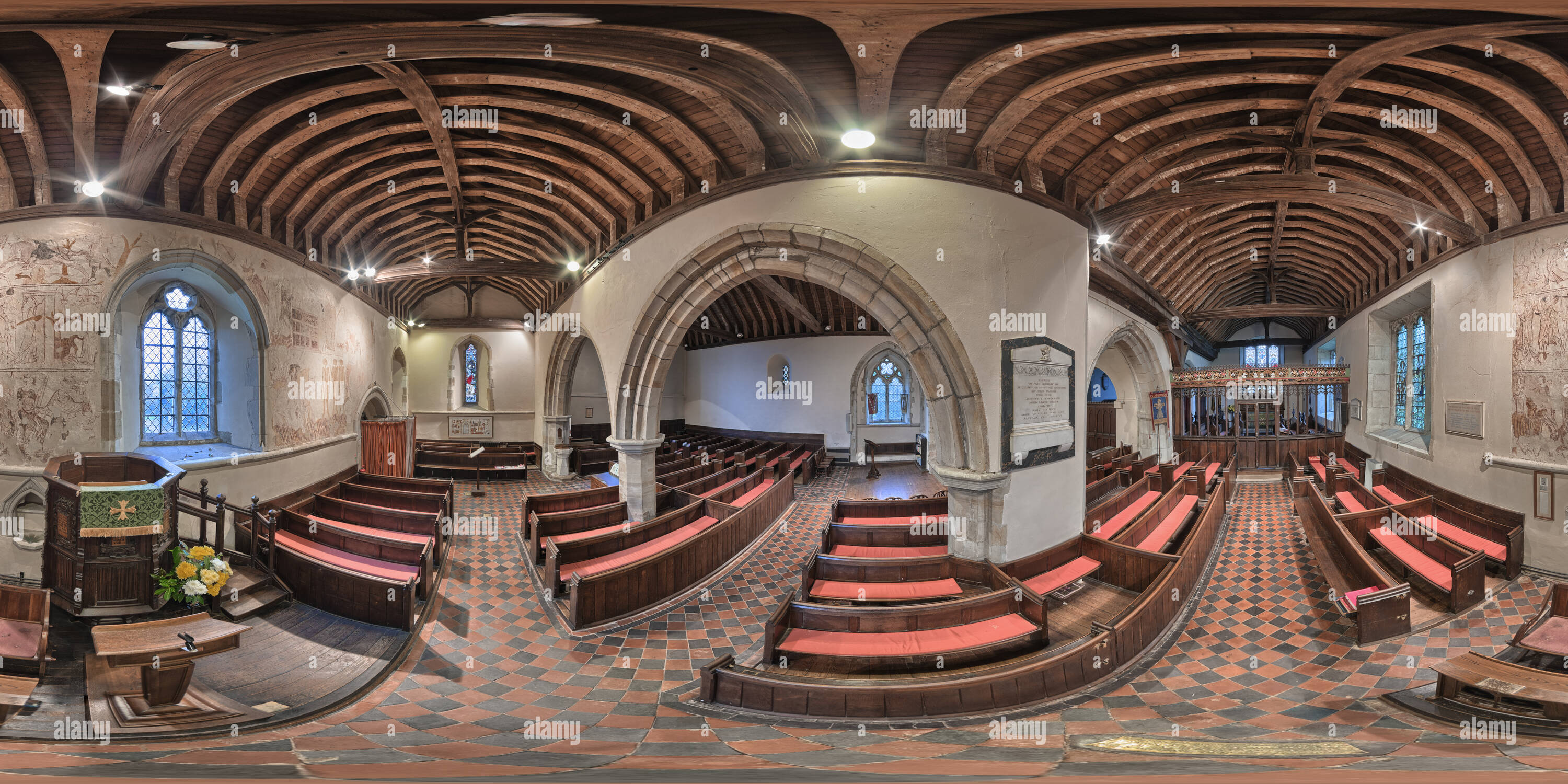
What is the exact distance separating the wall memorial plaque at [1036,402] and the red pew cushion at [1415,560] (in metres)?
3.53

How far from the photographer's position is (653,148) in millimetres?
5906

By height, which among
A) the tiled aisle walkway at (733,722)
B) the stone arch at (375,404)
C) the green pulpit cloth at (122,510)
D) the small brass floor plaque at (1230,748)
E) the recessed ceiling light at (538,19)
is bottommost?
the tiled aisle walkway at (733,722)

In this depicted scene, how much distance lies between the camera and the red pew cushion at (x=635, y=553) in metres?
5.50

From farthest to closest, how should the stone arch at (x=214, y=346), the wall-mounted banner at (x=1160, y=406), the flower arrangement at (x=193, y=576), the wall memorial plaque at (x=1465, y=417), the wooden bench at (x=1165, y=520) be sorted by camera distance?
the wall-mounted banner at (x=1160, y=406)
the wall memorial plaque at (x=1465, y=417)
the wooden bench at (x=1165, y=520)
the stone arch at (x=214, y=346)
the flower arrangement at (x=193, y=576)

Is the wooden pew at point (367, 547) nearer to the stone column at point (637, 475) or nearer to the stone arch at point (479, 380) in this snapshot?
the stone column at point (637, 475)

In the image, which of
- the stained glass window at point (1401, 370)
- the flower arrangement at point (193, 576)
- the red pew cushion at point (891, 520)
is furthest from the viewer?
the stained glass window at point (1401, 370)

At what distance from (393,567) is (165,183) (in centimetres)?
469

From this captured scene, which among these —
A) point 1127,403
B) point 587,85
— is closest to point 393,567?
point 587,85

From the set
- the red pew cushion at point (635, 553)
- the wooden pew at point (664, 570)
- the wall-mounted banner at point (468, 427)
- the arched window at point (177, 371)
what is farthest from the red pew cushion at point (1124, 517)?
the wall-mounted banner at point (468, 427)

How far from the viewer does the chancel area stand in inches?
117

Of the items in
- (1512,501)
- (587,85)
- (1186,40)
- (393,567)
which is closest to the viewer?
(1186,40)

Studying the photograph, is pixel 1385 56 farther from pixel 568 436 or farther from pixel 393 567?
pixel 568 436

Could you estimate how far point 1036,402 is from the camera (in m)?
5.35

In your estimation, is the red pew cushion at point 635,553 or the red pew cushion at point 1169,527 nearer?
the red pew cushion at point 635,553
